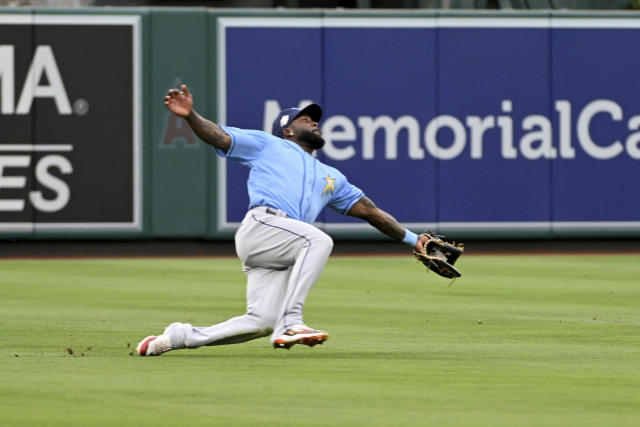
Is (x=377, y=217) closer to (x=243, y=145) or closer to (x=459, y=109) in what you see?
(x=243, y=145)

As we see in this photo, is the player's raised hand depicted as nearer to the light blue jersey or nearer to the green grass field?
the light blue jersey

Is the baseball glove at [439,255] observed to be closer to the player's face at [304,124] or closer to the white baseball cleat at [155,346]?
the player's face at [304,124]

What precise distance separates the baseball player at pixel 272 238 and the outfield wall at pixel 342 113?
37.6ft

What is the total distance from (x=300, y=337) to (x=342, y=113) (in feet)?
40.7

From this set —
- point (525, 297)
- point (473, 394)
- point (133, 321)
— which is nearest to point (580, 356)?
point (473, 394)

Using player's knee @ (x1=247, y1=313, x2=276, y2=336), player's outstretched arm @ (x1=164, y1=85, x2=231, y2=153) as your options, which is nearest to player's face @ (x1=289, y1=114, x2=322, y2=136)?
player's outstretched arm @ (x1=164, y1=85, x2=231, y2=153)

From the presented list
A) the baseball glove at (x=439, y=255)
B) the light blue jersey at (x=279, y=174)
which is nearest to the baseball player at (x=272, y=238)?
the light blue jersey at (x=279, y=174)

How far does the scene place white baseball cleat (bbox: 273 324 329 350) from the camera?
827cm

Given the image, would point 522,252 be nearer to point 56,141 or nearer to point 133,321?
point 56,141

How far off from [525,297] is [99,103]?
28.1ft

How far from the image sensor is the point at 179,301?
43.5 feet

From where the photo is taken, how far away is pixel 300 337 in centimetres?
830

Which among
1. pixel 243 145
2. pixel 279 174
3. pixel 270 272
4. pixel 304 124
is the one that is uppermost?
pixel 304 124

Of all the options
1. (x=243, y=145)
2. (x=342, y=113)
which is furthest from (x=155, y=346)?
(x=342, y=113)
